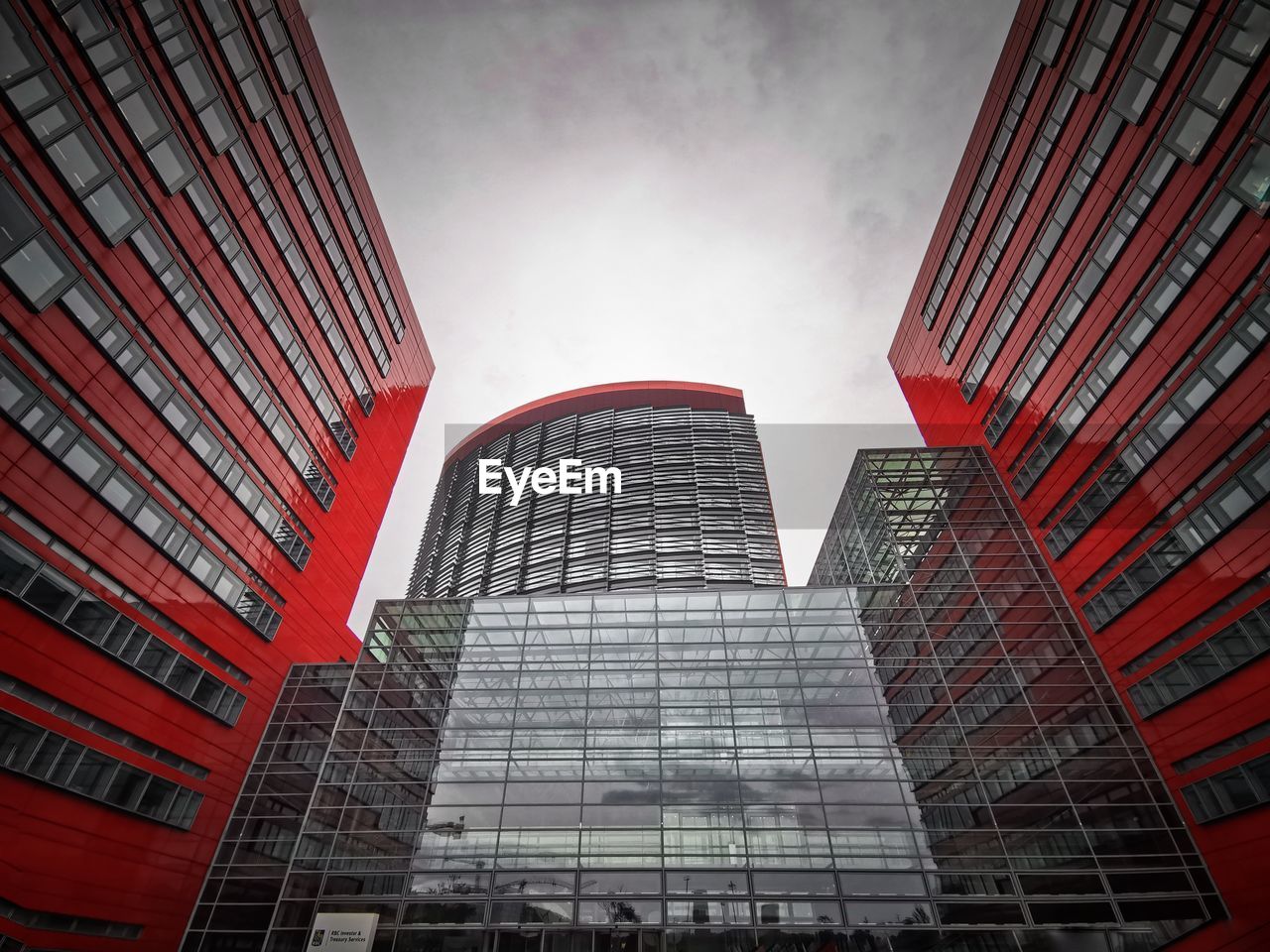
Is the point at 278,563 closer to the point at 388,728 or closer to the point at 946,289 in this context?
the point at 388,728

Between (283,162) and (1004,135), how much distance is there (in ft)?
109

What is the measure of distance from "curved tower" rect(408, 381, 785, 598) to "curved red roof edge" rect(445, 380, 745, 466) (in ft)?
0.37

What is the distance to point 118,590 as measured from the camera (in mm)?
21219

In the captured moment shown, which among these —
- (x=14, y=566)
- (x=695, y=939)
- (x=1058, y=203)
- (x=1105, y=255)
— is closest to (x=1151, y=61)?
(x=1058, y=203)

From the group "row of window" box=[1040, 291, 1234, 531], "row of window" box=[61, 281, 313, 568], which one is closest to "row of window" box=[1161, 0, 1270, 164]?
"row of window" box=[1040, 291, 1234, 531]

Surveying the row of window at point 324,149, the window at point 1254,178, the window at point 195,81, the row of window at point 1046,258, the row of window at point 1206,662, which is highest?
the row of window at point 324,149

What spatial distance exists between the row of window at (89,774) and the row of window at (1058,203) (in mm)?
38201

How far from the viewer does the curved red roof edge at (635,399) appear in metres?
63.6

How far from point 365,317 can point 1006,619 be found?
3559 centimetres

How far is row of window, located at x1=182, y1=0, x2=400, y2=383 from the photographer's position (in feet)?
85.5

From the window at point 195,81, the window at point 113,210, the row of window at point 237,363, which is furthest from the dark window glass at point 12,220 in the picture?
the window at point 195,81

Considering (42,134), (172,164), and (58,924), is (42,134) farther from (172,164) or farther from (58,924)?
(58,924)

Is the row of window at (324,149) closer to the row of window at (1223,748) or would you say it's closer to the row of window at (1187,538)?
the row of window at (1187,538)

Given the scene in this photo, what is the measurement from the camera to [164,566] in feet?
76.0
